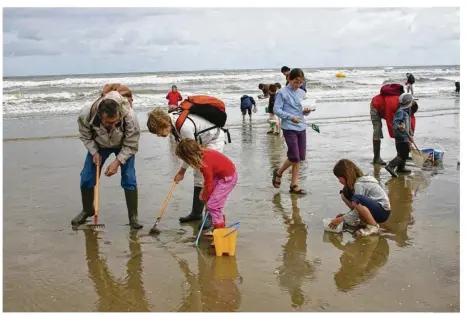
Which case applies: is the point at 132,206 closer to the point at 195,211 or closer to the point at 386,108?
the point at 195,211

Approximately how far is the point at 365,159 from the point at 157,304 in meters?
6.24

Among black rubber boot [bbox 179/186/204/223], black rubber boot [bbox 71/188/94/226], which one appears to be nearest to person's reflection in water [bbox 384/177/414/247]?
black rubber boot [bbox 179/186/204/223]

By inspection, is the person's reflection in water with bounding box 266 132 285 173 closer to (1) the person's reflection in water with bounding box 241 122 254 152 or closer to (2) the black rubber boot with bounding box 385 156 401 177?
(1) the person's reflection in water with bounding box 241 122 254 152

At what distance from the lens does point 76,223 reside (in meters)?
5.63

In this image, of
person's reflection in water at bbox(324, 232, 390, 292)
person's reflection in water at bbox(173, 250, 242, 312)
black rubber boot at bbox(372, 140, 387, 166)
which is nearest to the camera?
person's reflection in water at bbox(173, 250, 242, 312)

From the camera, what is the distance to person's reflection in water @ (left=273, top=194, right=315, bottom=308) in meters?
3.92

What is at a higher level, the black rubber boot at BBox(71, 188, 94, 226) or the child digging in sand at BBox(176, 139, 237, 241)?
the child digging in sand at BBox(176, 139, 237, 241)

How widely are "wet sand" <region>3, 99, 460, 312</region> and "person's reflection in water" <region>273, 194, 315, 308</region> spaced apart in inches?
0.4

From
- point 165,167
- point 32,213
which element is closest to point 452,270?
point 32,213

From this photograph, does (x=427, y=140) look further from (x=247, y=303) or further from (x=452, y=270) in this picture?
(x=247, y=303)

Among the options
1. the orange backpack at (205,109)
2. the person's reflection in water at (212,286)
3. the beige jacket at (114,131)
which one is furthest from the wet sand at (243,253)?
the orange backpack at (205,109)

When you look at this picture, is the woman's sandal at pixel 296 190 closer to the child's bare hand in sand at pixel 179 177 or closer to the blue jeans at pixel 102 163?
the child's bare hand in sand at pixel 179 177

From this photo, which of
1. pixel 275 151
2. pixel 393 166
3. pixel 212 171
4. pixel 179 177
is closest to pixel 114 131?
pixel 179 177

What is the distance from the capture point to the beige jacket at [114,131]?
5152 millimetres
